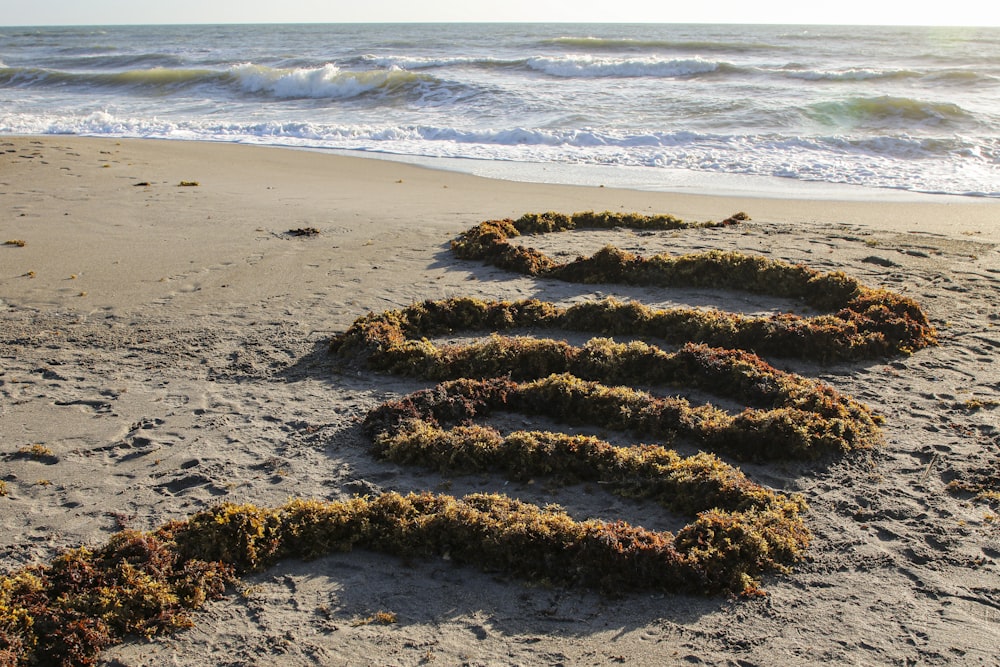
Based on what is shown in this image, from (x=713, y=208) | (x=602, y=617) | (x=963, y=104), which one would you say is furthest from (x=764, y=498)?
(x=963, y=104)

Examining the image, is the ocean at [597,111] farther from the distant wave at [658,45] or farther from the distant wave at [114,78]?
the distant wave at [658,45]

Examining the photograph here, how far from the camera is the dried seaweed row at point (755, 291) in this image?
210 inches

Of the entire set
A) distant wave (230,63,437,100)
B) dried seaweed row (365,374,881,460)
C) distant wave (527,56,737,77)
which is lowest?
dried seaweed row (365,374,881,460)

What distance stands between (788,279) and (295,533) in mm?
4718

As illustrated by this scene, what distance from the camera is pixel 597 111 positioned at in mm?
18125

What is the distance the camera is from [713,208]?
9.83m

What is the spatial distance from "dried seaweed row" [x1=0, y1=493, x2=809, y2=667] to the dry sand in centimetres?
9

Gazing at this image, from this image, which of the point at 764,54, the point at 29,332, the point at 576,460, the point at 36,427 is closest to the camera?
the point at 576,460

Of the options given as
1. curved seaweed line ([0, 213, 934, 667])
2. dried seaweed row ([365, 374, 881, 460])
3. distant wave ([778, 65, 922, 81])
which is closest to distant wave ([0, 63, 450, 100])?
distant wave ([778, 65, 922, 81])

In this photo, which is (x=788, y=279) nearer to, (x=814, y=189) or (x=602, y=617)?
(x=602, y=617)

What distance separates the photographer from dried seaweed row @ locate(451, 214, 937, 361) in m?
5.34

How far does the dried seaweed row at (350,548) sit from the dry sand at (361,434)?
9 centimetres

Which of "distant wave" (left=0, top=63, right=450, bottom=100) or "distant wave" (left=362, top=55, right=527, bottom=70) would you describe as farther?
"distant wave" (left=362, top=55, right=527, bottom=70)

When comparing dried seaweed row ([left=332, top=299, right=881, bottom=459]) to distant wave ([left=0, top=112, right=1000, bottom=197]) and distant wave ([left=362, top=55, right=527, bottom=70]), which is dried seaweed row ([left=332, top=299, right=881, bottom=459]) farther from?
distant wave ([left=362, top=55, right=527, bottom=70])
